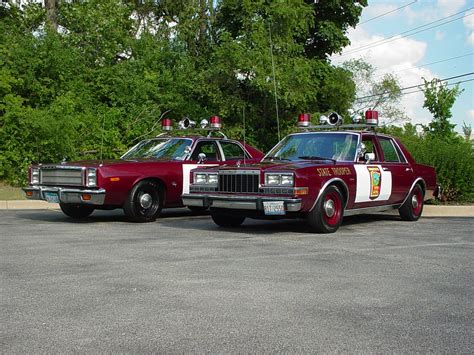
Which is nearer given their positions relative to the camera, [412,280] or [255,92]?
[412,280]

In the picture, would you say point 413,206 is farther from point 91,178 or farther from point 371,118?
point 91,178

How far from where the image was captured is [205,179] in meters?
10.3

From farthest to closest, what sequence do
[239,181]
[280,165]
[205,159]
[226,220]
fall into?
1. [205,159]
2. [226,220]
3. [239,181]
4. [280,165]

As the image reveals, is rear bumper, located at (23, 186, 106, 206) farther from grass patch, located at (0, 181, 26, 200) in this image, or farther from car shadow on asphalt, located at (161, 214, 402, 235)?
grass patch, located at (0, 181, 26, 200)

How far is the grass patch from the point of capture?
15.7m

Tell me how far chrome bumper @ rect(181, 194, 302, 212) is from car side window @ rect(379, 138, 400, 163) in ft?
9.73

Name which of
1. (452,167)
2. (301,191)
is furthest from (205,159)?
(452,167)

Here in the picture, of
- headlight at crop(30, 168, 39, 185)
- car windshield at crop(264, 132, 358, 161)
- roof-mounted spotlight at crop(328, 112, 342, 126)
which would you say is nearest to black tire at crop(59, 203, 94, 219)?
headlight at crop(30, 168, 39, 185)

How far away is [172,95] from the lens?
23141 mm

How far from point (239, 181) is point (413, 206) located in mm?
3926

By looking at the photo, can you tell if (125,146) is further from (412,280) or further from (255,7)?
(412,280)

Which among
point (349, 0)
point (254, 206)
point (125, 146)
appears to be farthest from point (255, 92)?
point (254, 206)

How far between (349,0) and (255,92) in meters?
8.57

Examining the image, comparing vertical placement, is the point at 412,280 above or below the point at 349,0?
below
